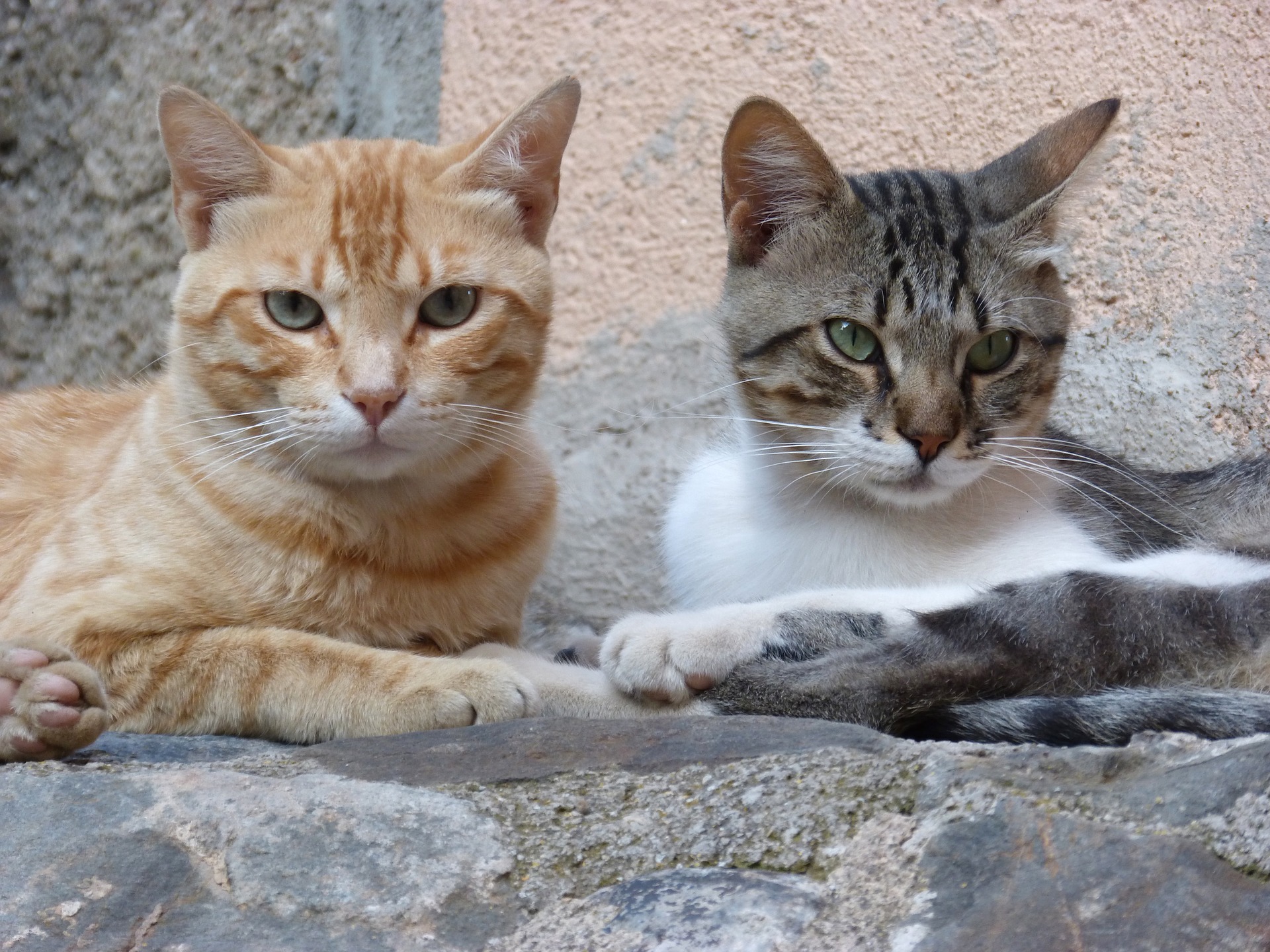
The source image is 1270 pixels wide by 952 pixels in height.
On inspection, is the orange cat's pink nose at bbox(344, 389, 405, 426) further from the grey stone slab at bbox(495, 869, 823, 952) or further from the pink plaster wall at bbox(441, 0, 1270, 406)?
the pink plaster wall at bbox(441, 0, 1270, 406)

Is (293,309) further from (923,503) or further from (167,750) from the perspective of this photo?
(923,503)

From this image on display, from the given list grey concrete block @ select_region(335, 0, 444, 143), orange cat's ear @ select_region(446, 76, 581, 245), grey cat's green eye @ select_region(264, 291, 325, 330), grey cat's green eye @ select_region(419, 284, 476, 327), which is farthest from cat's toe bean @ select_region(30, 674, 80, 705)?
grey concrete block @ select_region(335, 0, 444, 143)

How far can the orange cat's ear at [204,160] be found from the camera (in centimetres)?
235

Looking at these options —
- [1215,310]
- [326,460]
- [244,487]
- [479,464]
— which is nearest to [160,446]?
[244,487]

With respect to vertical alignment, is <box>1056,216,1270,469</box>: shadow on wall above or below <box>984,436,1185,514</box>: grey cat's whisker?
above

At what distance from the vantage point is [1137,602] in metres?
2.16

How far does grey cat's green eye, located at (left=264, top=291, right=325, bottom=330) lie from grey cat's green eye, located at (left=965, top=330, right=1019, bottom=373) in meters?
1.27

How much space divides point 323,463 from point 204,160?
656 mm

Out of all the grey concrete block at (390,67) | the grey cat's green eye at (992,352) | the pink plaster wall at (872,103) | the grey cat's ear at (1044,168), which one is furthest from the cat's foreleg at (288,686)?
the grey concrete block at (390,67)

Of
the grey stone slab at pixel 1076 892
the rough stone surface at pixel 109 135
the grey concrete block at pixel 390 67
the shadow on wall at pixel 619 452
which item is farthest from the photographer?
the rough stone surface at pixel 109 135

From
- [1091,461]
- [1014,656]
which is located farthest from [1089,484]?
[1014,656]

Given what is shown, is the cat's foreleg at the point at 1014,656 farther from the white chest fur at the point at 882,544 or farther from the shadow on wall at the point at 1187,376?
the shadow on wall at the point at 1187,376

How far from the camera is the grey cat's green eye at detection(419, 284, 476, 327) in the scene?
2359 mm

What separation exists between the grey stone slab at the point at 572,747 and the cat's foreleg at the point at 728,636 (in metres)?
0.16
